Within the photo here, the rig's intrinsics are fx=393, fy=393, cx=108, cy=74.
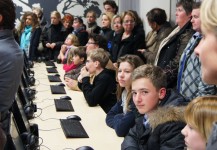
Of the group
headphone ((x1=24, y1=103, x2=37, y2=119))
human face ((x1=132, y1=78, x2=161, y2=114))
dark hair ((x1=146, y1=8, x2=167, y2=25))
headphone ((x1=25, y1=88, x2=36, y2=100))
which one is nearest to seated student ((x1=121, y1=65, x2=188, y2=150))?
human face ((x1=132, y1=78, x2=161, y2=114))

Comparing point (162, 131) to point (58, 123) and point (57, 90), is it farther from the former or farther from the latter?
point (57, 90)

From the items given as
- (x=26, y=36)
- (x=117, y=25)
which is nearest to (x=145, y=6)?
(x=117, y=25)

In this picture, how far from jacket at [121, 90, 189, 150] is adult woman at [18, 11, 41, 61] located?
5.53 metres

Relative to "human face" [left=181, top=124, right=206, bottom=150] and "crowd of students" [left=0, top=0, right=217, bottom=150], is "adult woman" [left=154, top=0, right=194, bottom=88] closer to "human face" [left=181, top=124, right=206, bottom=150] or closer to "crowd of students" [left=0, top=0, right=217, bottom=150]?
"crowd of students" [left=0, top=0, right=217, bottom=150]

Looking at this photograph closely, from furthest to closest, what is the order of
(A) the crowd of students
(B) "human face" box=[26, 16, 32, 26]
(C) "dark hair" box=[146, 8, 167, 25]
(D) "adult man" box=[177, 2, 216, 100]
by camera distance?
(B) "human face" box=[26, 16, 32, 26]
(C) "dark hair" box=[146, 8, 167, 25]
(D) "adult man" box=[177, 2, 216, 100]
(A) the crowd of students

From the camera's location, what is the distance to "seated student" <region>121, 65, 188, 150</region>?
6.94ft

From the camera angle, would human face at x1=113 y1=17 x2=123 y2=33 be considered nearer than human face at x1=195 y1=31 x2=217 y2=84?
No

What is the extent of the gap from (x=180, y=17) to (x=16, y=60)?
182 centimetres

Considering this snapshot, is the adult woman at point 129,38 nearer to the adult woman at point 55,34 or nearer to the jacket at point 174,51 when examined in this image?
the jacket at point 174,51

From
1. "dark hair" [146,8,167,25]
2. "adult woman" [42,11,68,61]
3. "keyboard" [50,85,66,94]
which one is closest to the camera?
"keyboard" [50,85,66,94]

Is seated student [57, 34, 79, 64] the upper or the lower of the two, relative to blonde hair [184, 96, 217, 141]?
lower

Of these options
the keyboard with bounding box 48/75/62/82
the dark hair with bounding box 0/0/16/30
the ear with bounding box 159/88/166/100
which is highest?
the dark hair with bounding box 0/0/16/30

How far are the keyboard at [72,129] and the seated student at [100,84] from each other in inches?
26.4

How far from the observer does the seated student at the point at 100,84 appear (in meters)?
3.74
